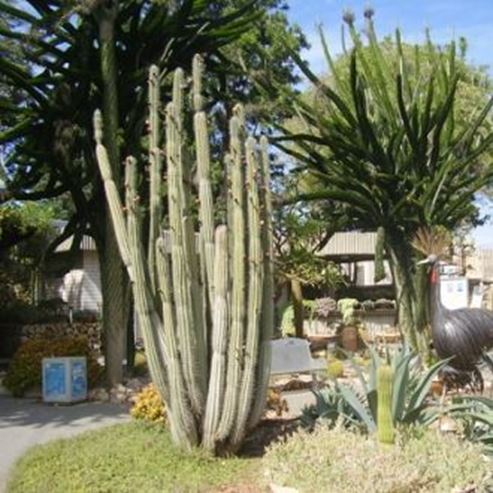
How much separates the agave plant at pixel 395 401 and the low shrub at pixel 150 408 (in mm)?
1879

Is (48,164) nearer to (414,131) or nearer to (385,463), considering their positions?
(414,131)

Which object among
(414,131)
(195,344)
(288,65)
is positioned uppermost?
(288,65)

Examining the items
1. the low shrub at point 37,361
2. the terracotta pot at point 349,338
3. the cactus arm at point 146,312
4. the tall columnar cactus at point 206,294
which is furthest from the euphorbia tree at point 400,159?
the cactus arm at point 146,312

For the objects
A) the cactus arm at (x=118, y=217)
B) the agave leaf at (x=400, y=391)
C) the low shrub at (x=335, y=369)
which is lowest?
the low shrub at (x=335, y=369)

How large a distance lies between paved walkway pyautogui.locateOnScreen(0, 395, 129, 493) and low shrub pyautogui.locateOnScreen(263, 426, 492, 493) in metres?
2.62

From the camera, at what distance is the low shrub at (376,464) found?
5305 millimetres

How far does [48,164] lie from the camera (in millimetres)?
13047

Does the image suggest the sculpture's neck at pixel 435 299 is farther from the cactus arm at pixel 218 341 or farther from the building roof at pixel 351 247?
the building roof at pixel 351 247

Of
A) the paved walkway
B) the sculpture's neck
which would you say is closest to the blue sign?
the paved walkway

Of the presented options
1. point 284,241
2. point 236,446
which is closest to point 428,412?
point 236,446

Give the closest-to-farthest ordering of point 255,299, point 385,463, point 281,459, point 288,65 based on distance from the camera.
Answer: point 385,463
point 281,459
point 255,299
point 288,65

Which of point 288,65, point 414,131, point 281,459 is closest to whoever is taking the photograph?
point 281,459

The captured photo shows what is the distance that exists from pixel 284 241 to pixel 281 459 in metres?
12.9

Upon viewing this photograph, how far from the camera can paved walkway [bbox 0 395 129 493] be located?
8086 mm
